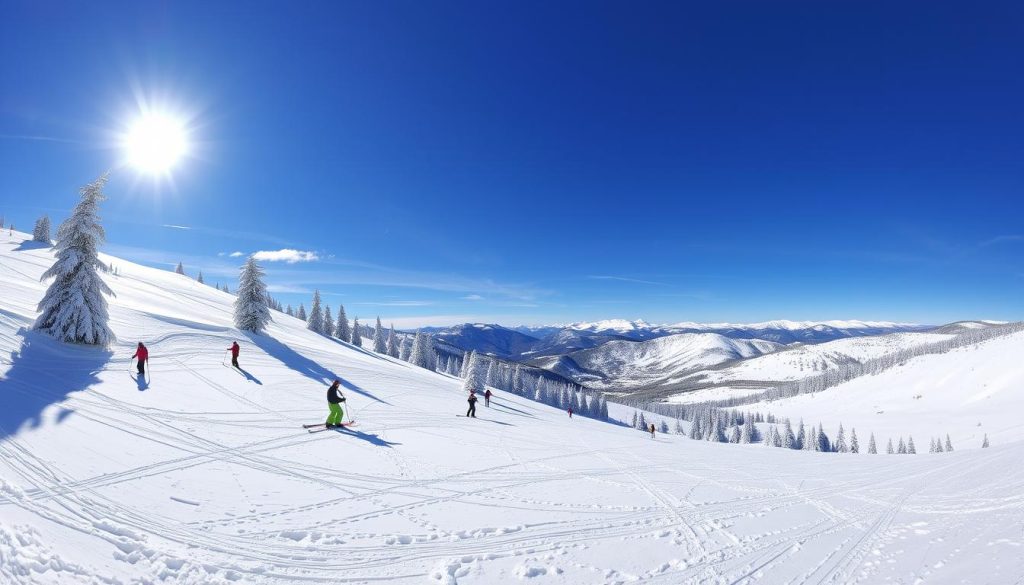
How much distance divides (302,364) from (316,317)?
46913 mm

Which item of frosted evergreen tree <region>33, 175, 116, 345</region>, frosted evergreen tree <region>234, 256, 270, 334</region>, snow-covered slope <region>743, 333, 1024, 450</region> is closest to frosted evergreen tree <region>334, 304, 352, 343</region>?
frosted evergreen tree <region>234, 256, 270, 334</region>

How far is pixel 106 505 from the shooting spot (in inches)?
265

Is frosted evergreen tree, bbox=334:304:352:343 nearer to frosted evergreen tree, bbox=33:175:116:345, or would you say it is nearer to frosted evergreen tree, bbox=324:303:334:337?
frosted evergreen tree, bbox=324:303:334:337

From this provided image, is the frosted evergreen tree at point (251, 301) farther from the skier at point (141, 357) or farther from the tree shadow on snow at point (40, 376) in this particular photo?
the skier at point (141, 357)

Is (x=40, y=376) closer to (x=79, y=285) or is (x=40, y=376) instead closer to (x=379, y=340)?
→ (x=79, y=285)

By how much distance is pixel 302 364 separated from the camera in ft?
81.7

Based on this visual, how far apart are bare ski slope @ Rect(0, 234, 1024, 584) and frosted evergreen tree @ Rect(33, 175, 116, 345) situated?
3.39 ft

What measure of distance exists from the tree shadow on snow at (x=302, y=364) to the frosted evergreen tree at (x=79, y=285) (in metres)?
8.33

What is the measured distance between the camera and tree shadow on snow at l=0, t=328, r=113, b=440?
31.2 feet

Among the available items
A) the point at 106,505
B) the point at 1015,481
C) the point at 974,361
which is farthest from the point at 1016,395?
the point at 106,505

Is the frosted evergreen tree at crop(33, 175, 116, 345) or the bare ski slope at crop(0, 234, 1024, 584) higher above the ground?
the frosted evergreen tree at crop(33, 175, 116, 345)

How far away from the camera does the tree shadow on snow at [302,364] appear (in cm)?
2150

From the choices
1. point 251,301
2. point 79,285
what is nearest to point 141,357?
point 79,285

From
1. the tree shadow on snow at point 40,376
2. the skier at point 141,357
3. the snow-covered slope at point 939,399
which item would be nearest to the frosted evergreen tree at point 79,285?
the tree shadow on snow at point 40,376
